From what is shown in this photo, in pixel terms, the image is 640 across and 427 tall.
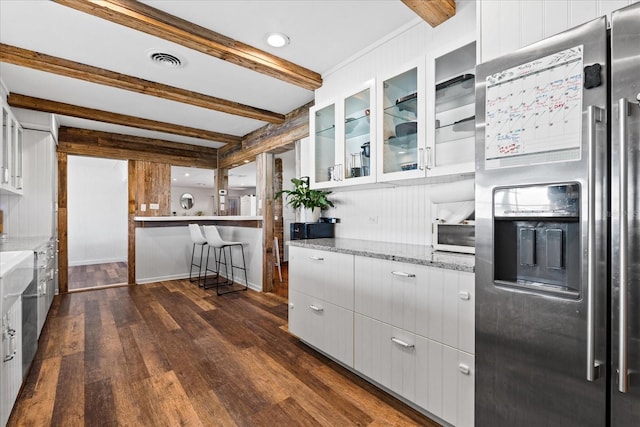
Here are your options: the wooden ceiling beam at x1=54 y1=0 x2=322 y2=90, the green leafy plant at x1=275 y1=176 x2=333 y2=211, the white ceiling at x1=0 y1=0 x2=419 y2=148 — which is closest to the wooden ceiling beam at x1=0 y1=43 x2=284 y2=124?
the white ceiling at x1=0 y1=0 x2=419 y2=148

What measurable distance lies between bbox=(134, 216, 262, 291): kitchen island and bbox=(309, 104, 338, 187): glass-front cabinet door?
6.37 feet

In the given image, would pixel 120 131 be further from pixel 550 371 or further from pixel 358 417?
pixel 550 371

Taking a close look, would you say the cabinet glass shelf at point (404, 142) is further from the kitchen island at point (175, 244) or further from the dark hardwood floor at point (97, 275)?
the dark hardwood floor at point (97, 275)

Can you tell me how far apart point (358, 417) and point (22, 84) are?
4.31 meters

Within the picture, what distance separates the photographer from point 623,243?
0.97 m

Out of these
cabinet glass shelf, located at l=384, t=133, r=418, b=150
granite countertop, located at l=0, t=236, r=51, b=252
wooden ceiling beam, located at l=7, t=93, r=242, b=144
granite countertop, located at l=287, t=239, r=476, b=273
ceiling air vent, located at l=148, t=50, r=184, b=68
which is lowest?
granite countertop, located at l=0, t=236, r=51, b=252

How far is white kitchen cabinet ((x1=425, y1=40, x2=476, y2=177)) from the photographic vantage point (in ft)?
6.12

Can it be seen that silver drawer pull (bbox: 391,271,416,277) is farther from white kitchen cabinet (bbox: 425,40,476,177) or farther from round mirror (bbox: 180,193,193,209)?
round mirror (bbox: 180,193,193,209)

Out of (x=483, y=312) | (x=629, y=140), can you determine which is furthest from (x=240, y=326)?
(x=629, y=140)

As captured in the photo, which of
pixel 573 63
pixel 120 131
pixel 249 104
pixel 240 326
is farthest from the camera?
pixel 120 131

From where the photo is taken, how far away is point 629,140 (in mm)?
976

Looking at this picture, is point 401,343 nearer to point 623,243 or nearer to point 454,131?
point 623,243

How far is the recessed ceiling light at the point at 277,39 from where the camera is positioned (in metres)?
2.35

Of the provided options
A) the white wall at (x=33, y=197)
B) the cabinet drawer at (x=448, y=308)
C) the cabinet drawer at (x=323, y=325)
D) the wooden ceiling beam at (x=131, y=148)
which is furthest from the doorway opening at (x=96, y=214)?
the cabinet drawer at (x=448, y=308)
